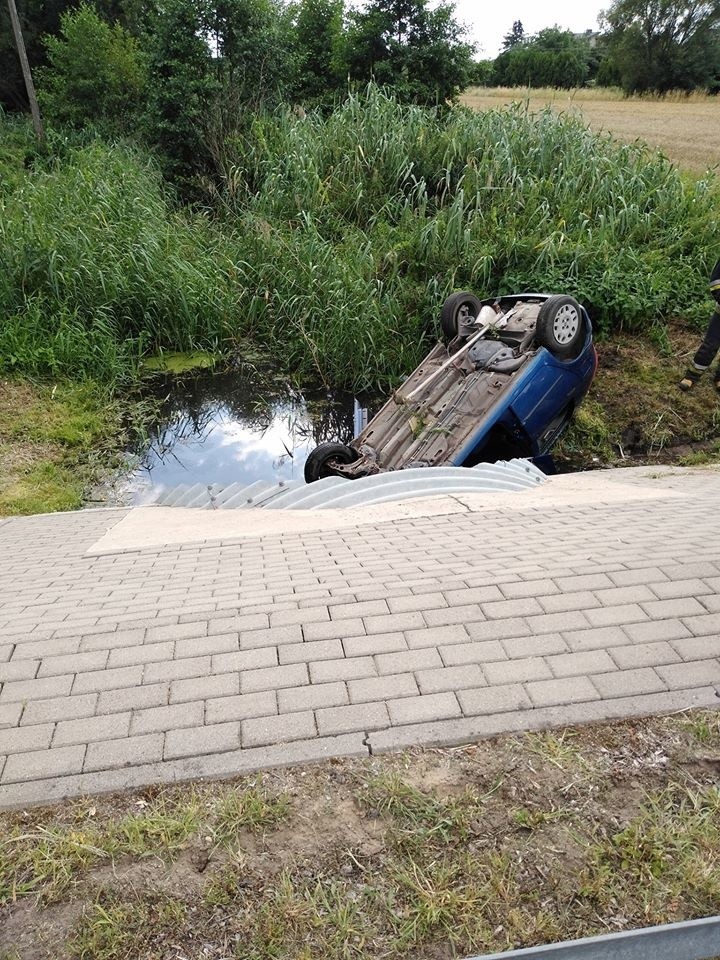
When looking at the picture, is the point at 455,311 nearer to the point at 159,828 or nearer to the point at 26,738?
the point at 26,738

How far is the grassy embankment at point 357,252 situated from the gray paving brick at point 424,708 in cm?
655

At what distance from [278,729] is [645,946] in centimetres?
114

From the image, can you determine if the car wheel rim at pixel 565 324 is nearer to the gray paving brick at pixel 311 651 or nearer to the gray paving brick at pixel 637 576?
the gray paving brick at pixel 637 576

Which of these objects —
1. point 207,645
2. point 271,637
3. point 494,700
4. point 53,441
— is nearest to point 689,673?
point 494,700

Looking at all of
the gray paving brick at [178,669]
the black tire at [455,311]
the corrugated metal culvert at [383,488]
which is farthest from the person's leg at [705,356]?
the gray paving brick at [178,669]

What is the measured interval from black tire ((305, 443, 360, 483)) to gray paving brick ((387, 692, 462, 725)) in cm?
438

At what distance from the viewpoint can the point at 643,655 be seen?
8.10 ft

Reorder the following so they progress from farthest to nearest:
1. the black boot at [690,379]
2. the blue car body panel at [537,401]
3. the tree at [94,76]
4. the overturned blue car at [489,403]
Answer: the tree at [94,76] → the black boot at [690,379] → the overturned blue car at [489,403] → the blue car body panel at [537,401]

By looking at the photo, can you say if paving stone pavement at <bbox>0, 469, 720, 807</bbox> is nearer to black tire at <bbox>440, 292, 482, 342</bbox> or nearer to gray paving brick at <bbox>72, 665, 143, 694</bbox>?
gray paving brick at <bbox>72, 665, 143, 694</bbox>

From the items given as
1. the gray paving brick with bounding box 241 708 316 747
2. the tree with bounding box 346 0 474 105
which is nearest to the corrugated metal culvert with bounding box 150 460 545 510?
the gray paving brick with bounding box 241 708 316 747

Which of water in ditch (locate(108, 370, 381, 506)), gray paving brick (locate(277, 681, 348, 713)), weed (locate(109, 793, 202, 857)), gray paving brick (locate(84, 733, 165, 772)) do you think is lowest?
water in ditch (locate(108, 370, 381, 506))

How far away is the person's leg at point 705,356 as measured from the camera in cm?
822

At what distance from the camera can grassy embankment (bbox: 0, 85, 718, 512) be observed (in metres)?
9.72

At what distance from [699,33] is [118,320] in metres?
38.1
